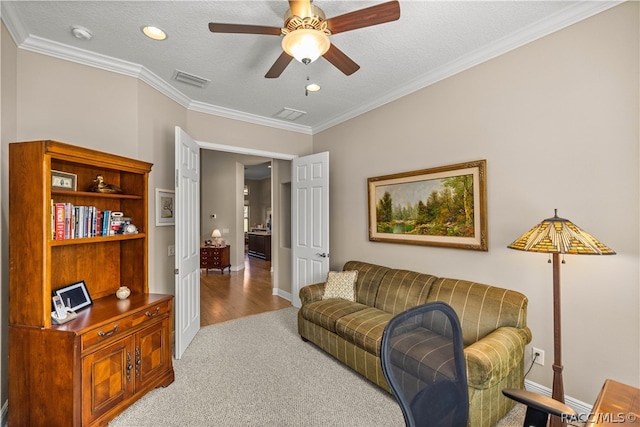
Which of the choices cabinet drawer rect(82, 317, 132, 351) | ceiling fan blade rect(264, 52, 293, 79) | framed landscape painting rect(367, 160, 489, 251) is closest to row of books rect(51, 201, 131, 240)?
cabinet drawer rect(82, 317, 132, 351)

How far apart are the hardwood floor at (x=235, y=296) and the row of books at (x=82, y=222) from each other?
2.06 meters

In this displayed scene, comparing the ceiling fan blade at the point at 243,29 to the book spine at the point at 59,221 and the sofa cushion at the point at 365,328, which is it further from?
the sofa cushion at the point at 365,328

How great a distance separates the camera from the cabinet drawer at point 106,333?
6.05 feet

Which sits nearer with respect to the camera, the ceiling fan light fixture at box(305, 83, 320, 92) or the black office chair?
the black office chair

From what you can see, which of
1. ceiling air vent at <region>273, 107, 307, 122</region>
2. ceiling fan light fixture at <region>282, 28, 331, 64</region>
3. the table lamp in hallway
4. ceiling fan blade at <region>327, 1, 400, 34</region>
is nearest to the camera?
ceiling fan blade at <region>327, 1, 400, 34</region>

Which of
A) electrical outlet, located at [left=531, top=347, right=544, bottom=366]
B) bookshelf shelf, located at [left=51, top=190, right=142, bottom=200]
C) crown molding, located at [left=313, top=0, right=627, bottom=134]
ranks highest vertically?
crown molding, located at [left=313, top=0, right=627, bottom=134]

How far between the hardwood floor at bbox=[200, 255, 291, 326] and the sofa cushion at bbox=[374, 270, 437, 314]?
2.13 metres

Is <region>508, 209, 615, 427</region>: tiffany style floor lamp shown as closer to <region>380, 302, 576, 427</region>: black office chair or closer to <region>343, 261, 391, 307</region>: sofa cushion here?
<region>380, 302, 576, 427</region>: black office chair

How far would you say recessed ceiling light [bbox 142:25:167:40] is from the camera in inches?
88.4

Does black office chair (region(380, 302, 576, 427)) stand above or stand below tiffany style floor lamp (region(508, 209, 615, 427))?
below

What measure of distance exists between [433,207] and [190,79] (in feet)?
9.49

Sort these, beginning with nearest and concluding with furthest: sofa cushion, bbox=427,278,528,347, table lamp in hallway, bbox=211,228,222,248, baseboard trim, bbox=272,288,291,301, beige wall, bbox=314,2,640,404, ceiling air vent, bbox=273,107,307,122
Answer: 1. beige wall, bbox=314,2,640,404
2. sofa cushion, bbox=427,278,528,347
3. ceiling air vent, bbox=273,107,307,122
4. baseboard trim, bbox=272,288,291,301
5. table lamp in hallway, bbox=211,228,222,248

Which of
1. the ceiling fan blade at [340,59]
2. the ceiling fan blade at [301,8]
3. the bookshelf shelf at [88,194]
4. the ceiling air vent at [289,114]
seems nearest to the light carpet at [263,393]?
the bookshelf shelf at [88,194]

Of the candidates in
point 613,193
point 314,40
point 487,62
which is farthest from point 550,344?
point 314,40
